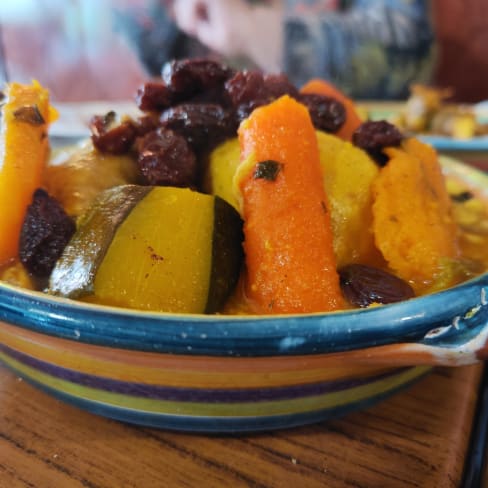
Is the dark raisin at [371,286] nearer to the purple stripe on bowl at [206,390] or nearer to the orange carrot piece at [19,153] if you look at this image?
the purple stripe on bowl at [206,390]

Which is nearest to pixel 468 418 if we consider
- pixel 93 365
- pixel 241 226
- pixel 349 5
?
pixel 241 226

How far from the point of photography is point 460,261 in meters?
0.91

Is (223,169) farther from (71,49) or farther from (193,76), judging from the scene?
(71,49)

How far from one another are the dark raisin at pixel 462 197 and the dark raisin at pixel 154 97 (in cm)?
68

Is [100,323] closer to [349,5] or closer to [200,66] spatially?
[200,66]

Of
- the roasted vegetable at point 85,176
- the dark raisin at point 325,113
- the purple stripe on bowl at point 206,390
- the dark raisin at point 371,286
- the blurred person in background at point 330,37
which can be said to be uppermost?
the dark raisin at point 325,113

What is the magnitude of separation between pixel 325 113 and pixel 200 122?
10.2 inches

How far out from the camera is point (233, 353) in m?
0.57

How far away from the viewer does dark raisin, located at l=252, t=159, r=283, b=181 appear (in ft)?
2.66

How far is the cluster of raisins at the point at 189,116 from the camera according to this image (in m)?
0.91

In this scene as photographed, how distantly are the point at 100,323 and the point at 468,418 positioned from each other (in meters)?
0.57

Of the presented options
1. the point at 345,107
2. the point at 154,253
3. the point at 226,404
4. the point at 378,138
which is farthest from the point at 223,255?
the point at 345,107

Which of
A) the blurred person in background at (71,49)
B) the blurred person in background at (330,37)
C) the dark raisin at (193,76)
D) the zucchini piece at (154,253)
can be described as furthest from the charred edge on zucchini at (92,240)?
the blurred person in background at (71,49)

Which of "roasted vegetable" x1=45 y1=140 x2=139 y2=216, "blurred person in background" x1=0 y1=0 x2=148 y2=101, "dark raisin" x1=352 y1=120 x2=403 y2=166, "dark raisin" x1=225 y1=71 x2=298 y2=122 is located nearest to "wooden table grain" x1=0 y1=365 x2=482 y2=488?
"roasted vegetable" x1=45 y1=140 x2=139 y2=216
